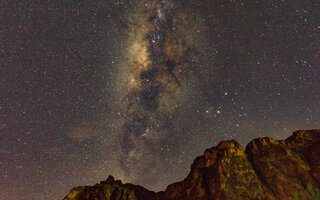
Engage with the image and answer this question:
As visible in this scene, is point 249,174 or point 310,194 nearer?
point 310,194

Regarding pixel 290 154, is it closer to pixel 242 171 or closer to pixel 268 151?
pixel 268 151

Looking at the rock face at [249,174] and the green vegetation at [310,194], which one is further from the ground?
the rock face at [249,174]

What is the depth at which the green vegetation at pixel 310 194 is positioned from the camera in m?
24.7

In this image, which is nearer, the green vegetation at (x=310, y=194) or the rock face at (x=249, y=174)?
the green vegetation at (x=310, y=194)

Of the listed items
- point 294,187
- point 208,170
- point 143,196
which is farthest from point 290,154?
point 143,196

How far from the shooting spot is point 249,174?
94.2 ft

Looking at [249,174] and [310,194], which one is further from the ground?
[249,174]

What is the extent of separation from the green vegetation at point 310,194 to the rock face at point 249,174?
0.63 metres

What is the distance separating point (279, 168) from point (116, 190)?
2358 cm

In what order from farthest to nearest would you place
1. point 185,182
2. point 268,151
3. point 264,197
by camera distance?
point 185,182 < point 268,151 < point 264,197

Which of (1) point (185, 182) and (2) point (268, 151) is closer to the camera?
(2) point (268, 151)

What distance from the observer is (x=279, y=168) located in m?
28.6

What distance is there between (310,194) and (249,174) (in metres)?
6.96

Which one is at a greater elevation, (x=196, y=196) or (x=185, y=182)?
(x=185, y=182)
